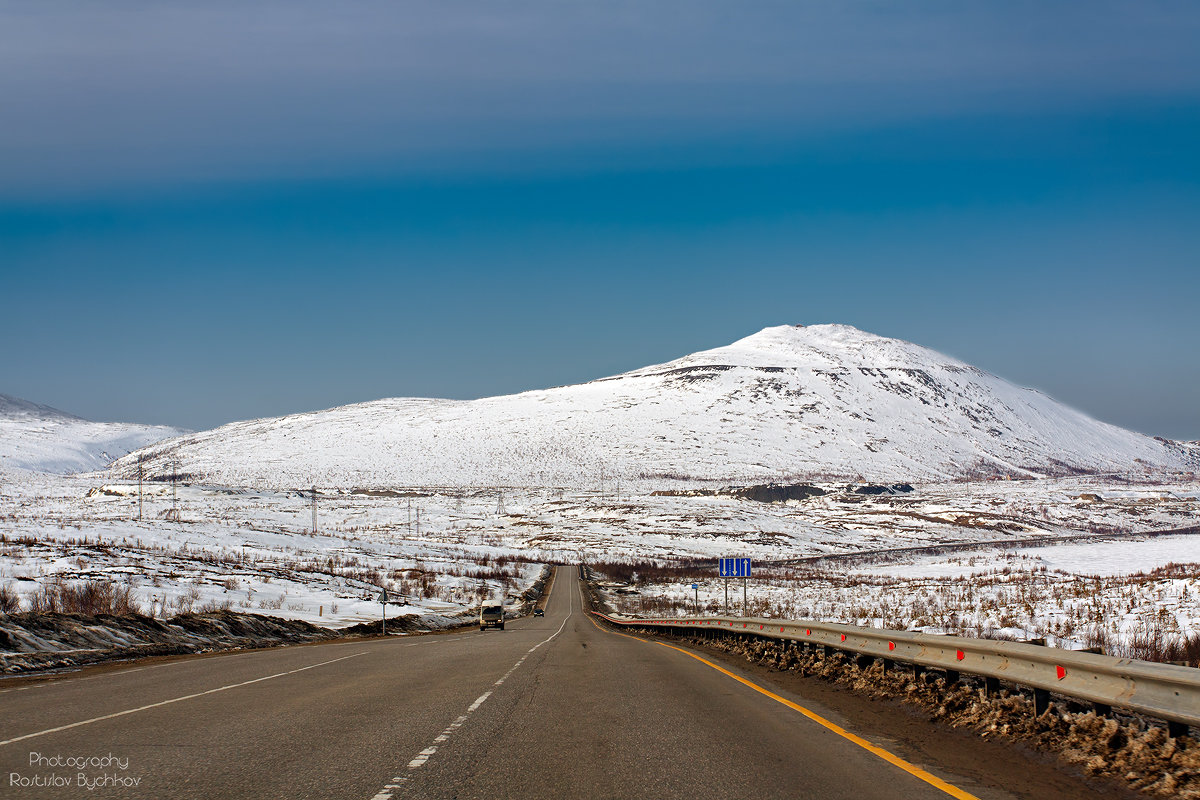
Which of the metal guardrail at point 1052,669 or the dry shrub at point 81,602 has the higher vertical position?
the metal guardrail at point 1052,669

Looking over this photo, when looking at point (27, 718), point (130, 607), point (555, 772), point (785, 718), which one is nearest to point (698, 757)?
point (555, 772)

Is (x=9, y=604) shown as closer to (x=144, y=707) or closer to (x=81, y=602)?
(x=81, y=602)

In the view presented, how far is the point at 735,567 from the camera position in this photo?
33719mm

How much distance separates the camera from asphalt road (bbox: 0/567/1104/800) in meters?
7.28

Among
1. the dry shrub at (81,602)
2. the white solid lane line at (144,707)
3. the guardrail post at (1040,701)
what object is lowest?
the dry shrub at (81,602)

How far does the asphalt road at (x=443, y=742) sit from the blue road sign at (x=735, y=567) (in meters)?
17.0

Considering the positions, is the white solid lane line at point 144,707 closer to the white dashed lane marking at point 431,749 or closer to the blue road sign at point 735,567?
the white dashed lane marking at point 431,749

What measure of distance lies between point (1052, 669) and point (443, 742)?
238 inches

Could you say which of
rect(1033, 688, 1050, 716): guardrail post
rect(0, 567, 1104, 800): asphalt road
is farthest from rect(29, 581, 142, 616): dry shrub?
rect(1033, 688, 1050, 716): guardrail post

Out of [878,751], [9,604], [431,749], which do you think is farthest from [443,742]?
[9,604]

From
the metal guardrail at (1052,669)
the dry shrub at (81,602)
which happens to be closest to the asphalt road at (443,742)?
the metal guardrail at (1052,669)

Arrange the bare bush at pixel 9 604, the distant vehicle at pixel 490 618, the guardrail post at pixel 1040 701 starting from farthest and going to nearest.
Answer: the distant vehicle at pixel 490 618, the bare bush at pixel 9 604, the guardrail post at pixel 1040 701

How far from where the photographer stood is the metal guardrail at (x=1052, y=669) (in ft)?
22.7

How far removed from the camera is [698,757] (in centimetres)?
845
